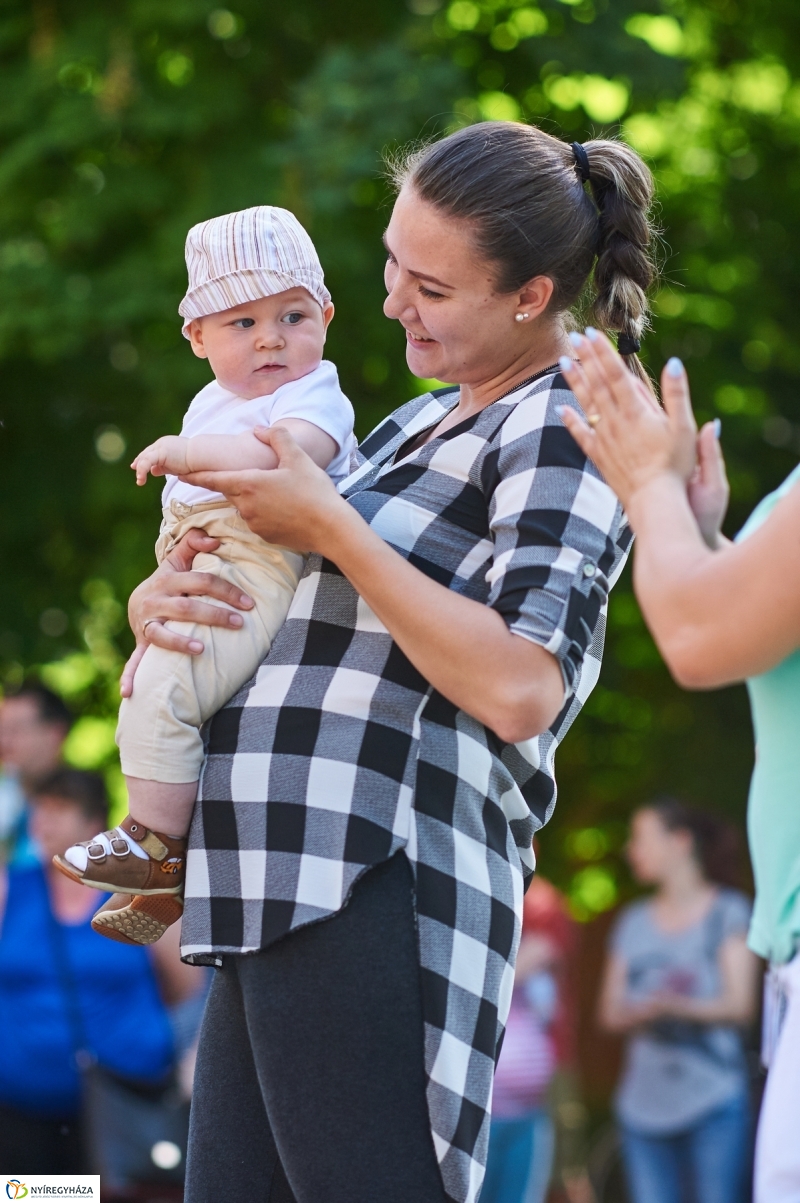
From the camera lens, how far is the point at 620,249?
1901mm

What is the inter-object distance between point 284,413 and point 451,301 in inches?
11.3

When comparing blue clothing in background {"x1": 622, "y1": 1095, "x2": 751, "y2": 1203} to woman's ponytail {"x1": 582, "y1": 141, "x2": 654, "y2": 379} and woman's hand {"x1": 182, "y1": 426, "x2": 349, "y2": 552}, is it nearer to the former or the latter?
woman's ponytail {"x1": 582, "y1": 141, "x2": 654, "y2": 379}

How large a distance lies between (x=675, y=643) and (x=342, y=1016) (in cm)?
59

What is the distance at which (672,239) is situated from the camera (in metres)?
7.22

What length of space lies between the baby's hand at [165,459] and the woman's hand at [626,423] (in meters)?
0.56

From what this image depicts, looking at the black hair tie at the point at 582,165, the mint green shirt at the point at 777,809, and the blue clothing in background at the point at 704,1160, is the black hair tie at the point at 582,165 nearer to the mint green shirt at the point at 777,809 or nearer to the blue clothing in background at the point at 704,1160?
the mint green shirt at the point at 777,809

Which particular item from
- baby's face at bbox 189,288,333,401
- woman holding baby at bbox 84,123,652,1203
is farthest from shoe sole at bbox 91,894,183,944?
baby's face at bbox 189,288,333,401

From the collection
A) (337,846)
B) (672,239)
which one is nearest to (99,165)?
(672,239)

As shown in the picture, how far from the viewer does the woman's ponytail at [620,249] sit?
6.22 ft

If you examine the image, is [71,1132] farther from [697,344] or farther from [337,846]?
[697,344]

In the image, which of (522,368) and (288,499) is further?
(522,368)

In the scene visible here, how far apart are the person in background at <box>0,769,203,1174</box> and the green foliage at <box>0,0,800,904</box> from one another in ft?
7.89

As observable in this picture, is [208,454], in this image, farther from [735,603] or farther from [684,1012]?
[684,1012]

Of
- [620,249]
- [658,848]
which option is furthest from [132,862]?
[658,848]
